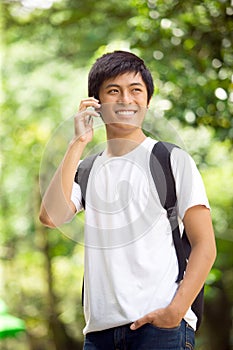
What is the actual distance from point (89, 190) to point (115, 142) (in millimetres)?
94

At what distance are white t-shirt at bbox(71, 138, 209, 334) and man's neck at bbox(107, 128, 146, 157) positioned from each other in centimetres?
1

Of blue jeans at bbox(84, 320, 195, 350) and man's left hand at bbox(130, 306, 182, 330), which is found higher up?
man's left hand at bbox(130, 306, 182, 330)

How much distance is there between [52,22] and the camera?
564 cm

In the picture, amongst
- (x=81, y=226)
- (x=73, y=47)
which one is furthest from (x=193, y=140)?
(x=81, y=226)

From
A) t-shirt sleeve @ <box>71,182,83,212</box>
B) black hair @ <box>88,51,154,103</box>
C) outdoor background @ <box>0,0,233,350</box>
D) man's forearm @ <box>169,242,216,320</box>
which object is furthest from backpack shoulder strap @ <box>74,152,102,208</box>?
outdoor background @ <box>0,0,233,350</box>

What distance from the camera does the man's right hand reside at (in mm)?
1471

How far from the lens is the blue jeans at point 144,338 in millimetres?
1383

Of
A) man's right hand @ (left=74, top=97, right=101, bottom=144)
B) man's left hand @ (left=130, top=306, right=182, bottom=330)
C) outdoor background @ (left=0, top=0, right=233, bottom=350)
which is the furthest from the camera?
outdoor background @ (left=0, top=0, right=233, bottom=350)

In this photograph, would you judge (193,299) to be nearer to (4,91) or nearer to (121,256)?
(121,256)

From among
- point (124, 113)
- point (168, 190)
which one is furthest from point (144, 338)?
point (124, 113)

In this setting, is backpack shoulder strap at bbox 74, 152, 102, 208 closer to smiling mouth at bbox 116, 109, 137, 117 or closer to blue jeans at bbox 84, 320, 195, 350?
smiling mouth at bbox 116, 109, 137, 117

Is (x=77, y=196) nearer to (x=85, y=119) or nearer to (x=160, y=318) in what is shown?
(x=85, y=119)

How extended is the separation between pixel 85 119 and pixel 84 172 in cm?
9

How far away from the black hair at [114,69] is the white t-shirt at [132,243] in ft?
0.43
